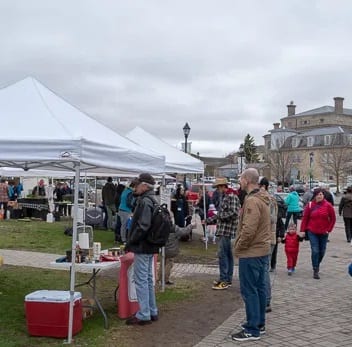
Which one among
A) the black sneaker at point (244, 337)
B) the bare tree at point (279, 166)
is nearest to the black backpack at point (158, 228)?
the black sneaker at point (244, 337)

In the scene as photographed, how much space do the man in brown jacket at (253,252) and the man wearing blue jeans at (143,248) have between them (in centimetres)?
116

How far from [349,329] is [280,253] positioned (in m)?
7.10

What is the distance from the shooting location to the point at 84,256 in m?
6.69

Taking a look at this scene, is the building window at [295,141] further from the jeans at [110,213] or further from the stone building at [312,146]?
the jeans at [110,213]

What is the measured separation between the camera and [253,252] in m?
6.05

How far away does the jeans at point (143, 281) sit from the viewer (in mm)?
6656

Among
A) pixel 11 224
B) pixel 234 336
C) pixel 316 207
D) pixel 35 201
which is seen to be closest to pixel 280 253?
pixel 316 207

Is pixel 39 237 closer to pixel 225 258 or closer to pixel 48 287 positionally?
pixel 48 287

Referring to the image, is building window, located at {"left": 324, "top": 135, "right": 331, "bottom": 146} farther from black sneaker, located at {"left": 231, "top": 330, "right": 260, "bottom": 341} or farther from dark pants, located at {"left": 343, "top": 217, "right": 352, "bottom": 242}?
black sneaker, located at {"left": 231, "top": 330, "right": 260, "bottom": 341}

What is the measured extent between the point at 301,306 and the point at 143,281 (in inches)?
103

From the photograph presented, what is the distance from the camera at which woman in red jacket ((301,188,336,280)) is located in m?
9.95

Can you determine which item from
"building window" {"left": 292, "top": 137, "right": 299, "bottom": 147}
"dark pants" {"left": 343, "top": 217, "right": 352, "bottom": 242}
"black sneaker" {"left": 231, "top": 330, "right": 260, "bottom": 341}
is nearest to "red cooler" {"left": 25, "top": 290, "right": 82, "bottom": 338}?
"black sneaker" {"left": 231, "top": 330, "right": 260, "bottom": 341}

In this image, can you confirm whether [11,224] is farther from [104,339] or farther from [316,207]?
[104,339]

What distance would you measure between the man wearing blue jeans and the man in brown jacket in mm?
1158
